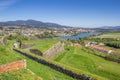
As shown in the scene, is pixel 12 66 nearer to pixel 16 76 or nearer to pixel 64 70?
pixel 16 76

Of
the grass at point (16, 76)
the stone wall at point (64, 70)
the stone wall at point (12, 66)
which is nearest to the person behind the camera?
the grass at point (16, 76)

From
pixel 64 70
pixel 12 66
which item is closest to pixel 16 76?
pixel 12 66

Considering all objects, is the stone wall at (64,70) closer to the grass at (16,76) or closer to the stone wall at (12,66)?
the grass at (16,76)

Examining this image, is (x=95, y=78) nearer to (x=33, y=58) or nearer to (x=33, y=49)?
(x=33, y=58)

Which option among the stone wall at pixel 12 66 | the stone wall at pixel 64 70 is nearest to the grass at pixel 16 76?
the stone wall at pixel 12 66

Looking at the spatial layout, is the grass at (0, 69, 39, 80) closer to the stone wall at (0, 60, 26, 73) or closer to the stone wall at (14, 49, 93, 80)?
the stone wall at (0, 60, 26, 73)

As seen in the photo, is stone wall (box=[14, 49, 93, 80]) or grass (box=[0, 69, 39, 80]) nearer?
grass (box=[0, 69, 39, 80])

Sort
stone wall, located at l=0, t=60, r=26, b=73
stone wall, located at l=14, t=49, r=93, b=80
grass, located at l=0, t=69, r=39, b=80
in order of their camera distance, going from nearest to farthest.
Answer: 1. grass, located at l=0, t=69, r=39, b=80
2. stone wall, located at l=0, t=60, r=26, b=73
3. stone wall, located at l=14, t=49, r=93, b=80

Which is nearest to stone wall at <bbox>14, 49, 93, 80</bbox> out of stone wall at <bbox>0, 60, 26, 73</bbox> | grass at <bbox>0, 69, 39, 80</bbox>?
grass at <bbox>0, 69, 39, 80</bbox>

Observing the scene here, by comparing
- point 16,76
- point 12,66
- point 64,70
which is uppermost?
point 12,66

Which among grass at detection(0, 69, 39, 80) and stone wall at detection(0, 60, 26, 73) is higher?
stone wall at detection(0, 60, 26, 73)

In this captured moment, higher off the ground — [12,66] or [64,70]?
[12,66]

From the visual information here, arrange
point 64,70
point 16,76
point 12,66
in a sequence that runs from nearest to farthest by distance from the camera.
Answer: point 16,76
point 12,66
point 64,70

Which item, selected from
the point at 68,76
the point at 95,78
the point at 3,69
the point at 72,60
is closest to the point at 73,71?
the point at 68,76
